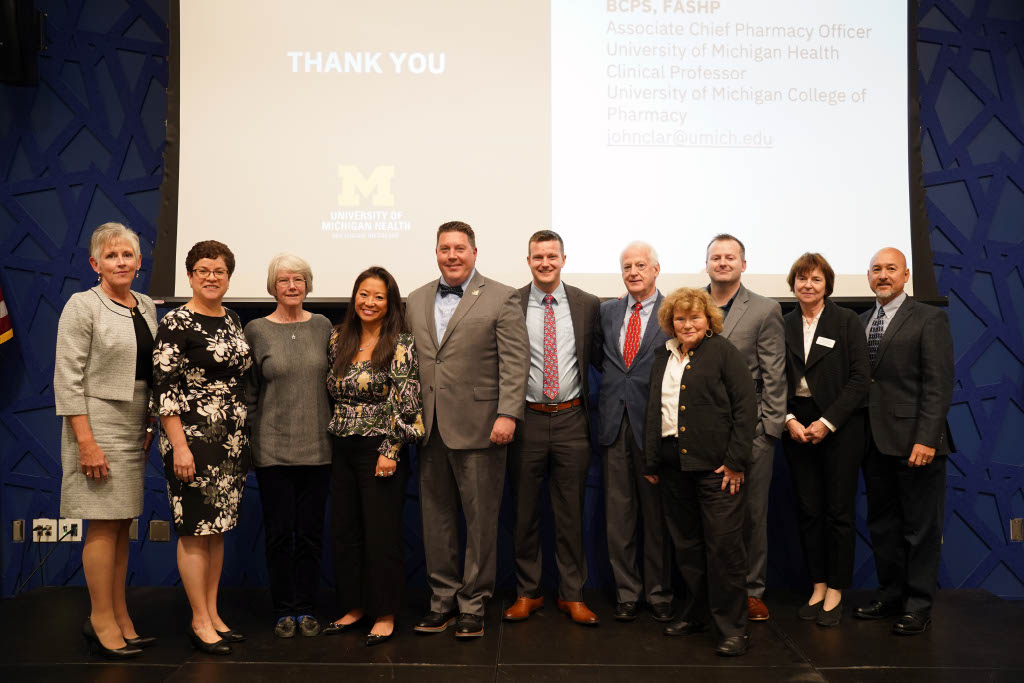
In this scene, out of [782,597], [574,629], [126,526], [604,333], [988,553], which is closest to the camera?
[126,526]

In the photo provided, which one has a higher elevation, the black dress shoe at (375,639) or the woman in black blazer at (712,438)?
the woman in black blazer at (712,438)

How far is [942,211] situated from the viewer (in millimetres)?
3875

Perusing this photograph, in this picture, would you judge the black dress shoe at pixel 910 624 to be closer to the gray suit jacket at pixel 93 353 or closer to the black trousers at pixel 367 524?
the black trousers at pixel 367 524

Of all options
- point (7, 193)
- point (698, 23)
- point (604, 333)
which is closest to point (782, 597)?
point (604, 333)

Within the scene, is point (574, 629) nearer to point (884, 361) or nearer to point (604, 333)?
point (604, 333)

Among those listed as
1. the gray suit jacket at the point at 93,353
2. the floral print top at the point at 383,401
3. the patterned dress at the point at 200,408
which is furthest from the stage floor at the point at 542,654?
the gray suit jacket at the point at 93,353

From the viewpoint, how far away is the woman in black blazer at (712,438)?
2.78 meters

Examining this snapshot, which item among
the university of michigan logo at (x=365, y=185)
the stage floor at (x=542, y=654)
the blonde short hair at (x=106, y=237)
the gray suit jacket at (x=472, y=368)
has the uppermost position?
the university of michigan logo at (x=365, y=185)

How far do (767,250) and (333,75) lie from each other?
8.04 feet

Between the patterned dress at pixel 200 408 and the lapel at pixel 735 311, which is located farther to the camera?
the lapel at pixel 735 311

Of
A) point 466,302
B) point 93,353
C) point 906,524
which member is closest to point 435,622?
point 466,302

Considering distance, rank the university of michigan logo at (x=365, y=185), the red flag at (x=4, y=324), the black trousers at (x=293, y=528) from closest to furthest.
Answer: the black trousers at (x=293, y=528), the university of michigan logo at (x=365, y=185), the red flag at (x=4, y=324)

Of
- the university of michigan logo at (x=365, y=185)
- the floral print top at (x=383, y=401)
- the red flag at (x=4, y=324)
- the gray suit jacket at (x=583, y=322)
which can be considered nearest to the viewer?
the floral print top at (x=383, y=401)

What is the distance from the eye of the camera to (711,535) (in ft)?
9.23
